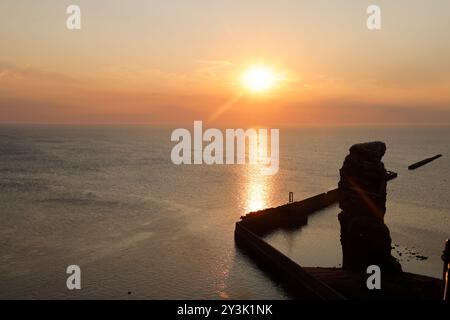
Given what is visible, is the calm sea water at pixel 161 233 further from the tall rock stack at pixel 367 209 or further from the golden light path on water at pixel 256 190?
the tall rock stack at pixel 367 209

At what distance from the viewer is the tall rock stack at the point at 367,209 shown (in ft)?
102

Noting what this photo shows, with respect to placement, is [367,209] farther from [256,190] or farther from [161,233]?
[256,190]

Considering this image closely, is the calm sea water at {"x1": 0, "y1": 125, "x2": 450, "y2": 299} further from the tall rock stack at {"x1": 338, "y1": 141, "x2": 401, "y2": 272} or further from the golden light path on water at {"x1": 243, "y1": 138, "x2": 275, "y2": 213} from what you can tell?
the tall rock stack at {"x1": 338, "y1": 141, "x2": 401, "y2": 272}

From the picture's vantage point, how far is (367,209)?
31.6m

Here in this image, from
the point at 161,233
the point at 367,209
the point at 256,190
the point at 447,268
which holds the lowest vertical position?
the point at 161,233

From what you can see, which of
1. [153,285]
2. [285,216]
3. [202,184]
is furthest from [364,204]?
[202,184]

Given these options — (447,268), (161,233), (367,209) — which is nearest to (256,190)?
(161,233)

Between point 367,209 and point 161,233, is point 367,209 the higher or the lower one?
the higher one

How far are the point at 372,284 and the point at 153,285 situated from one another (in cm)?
1733

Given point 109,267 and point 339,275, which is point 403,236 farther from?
point 109,267

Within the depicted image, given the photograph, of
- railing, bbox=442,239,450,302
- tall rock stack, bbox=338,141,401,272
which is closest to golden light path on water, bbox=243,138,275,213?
tall rock stack, bbox=338,141,401,272

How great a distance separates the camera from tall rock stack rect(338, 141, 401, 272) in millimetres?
31000

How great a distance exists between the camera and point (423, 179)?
112 m

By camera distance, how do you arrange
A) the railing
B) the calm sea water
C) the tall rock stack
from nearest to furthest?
the railing
the tall rock stack
the calm sea water
